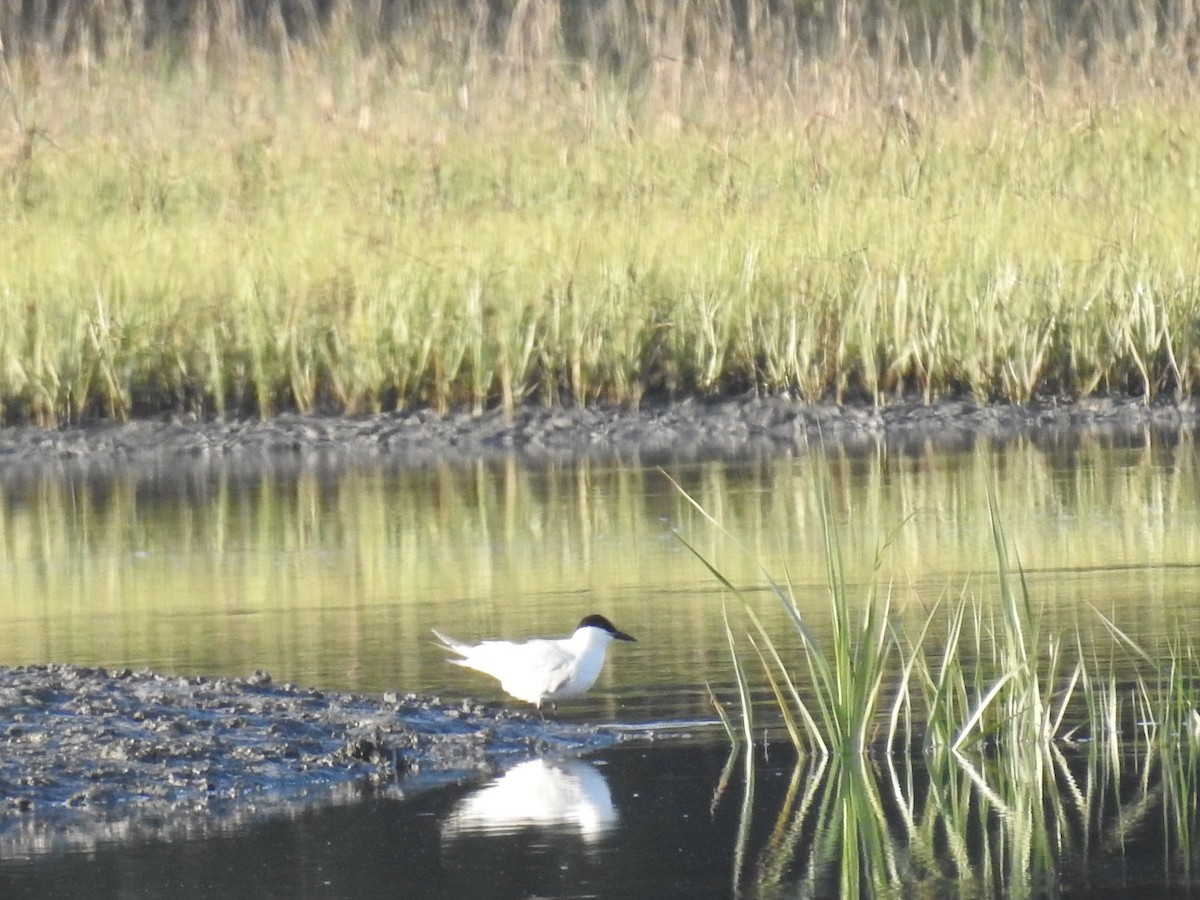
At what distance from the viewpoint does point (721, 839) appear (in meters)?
5.30

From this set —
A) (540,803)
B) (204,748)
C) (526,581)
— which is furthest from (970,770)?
(526,581)

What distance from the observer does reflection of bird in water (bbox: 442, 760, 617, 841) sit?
5496 millimetres

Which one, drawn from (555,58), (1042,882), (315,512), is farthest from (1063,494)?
(555,58)

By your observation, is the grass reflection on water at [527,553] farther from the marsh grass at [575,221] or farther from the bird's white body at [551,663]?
the marsh grass at [575,221]

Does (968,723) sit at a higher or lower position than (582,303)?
lower

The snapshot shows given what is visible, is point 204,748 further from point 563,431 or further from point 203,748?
point 563,431

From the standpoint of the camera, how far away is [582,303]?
14.6 meters

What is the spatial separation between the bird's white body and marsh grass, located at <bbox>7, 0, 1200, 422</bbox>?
746cm

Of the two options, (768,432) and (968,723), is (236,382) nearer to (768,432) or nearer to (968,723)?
(768,432)

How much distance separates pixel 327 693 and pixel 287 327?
7.96m

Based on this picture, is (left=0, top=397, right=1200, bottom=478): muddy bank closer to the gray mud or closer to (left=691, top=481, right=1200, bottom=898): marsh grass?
the gray mud

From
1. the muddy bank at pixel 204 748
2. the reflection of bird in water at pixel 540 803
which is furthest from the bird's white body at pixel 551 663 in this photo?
the reflection of bird in water at pixel 540 803

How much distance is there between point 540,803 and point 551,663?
105cm

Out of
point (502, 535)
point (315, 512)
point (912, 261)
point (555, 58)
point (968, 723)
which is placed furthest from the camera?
point (555, 58)
